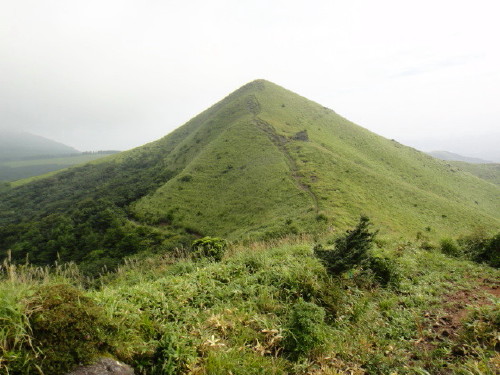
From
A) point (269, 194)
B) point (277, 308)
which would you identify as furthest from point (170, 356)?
point (269, 194)

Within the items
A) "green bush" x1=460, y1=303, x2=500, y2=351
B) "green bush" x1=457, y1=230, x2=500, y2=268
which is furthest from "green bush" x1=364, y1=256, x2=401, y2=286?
"green bush" x1=457, y1=230, x2=500, y2=268

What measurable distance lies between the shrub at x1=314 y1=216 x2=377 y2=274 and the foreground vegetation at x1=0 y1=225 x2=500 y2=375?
0.04 m

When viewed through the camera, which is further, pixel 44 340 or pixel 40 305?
pixel 40 305

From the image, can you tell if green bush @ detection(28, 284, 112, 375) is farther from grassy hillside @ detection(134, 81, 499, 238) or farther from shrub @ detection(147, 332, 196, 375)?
grassy hillside @ detection(134, 81, 499, 238)

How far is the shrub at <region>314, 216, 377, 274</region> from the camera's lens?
26.0ft

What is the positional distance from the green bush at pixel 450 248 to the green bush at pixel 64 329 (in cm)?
1454

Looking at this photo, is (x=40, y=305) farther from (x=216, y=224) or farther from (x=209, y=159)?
(x=209, y=159)

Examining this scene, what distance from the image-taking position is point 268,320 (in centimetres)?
582

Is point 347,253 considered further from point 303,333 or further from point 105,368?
point 105,368

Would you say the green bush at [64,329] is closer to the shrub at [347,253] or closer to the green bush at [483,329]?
the shrub at [347,253]

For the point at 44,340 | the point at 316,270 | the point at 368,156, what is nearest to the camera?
the point at 44,340

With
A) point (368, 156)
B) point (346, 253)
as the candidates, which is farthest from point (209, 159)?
point (346, 253)

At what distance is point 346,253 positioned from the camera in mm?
8156

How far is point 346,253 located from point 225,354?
521 cm
